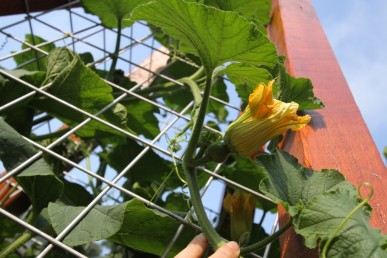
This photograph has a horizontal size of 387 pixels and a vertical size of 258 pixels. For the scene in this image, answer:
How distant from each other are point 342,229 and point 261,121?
208mm

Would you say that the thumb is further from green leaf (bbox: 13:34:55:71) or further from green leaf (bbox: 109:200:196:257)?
green leaf (bbox: 13:34:55:71)

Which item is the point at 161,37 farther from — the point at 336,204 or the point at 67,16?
the point at 336,204

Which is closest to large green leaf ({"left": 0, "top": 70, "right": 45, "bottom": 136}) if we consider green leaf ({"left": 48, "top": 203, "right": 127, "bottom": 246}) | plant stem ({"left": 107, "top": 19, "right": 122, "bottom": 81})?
plant stem ({"left": 107, "top": 19, "right": 122, "bottom": 81})

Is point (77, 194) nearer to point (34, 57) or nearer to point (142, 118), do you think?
point (142, 118)

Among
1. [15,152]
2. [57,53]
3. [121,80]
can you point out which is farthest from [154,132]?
[15,152]

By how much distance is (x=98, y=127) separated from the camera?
51.9 inches

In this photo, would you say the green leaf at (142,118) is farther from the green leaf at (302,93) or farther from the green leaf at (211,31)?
the green leaf at (211,31)

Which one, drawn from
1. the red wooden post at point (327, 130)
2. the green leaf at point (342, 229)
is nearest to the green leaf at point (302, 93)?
the red wooden post at point (327, 130)

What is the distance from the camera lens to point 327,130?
3.21ft

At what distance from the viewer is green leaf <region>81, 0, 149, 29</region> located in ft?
4.68

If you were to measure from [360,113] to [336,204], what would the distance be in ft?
1.52

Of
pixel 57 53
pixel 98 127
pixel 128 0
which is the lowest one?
pixel 98 127

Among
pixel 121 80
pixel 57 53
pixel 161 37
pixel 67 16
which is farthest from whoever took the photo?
pixel 161 37

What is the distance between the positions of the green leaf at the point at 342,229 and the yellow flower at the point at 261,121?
137mm
